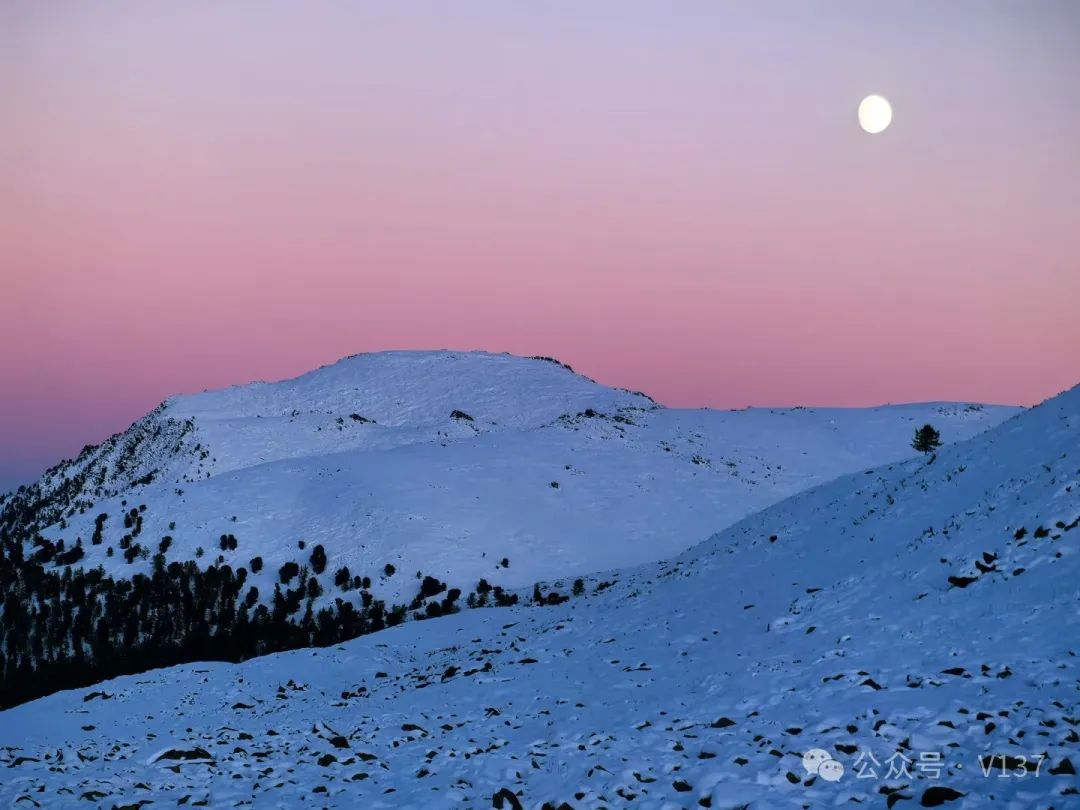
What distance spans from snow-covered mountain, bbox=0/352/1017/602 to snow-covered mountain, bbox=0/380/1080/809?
31602 millimetres

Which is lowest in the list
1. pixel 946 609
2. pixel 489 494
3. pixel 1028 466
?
pixel 946 609

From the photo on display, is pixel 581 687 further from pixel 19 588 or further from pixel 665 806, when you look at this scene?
pixel 19 588

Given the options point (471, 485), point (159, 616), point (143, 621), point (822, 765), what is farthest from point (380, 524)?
point (822, 765)

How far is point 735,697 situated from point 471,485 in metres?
64.2

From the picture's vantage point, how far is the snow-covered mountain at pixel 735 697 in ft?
43.1

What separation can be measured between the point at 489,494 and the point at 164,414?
11348 cm

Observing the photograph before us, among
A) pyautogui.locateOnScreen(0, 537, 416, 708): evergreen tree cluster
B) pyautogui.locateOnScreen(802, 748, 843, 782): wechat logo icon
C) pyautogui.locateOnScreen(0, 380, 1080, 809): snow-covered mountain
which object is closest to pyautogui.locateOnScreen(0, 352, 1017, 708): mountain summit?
pyautogui.locateOnScreen(0, 537, 416, 708): evergreen tree cluster

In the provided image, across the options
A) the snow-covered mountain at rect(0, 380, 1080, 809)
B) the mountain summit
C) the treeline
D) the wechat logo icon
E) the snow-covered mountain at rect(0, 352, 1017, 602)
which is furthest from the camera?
the snow-covered mountain at rect(0, 352, 1017, 602)

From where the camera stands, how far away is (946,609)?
19094 mm

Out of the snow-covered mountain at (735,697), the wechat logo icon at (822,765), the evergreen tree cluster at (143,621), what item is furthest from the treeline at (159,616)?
the wechat logo icon at (822,765)

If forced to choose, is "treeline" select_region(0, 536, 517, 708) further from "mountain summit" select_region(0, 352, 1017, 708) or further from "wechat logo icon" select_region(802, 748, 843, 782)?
"wechat logo icon" select_region(802, 748, 843, 782)

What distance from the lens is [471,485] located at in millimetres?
81250

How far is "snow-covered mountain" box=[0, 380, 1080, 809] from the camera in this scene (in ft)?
43.1

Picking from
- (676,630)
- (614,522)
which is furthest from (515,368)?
(676,630)
